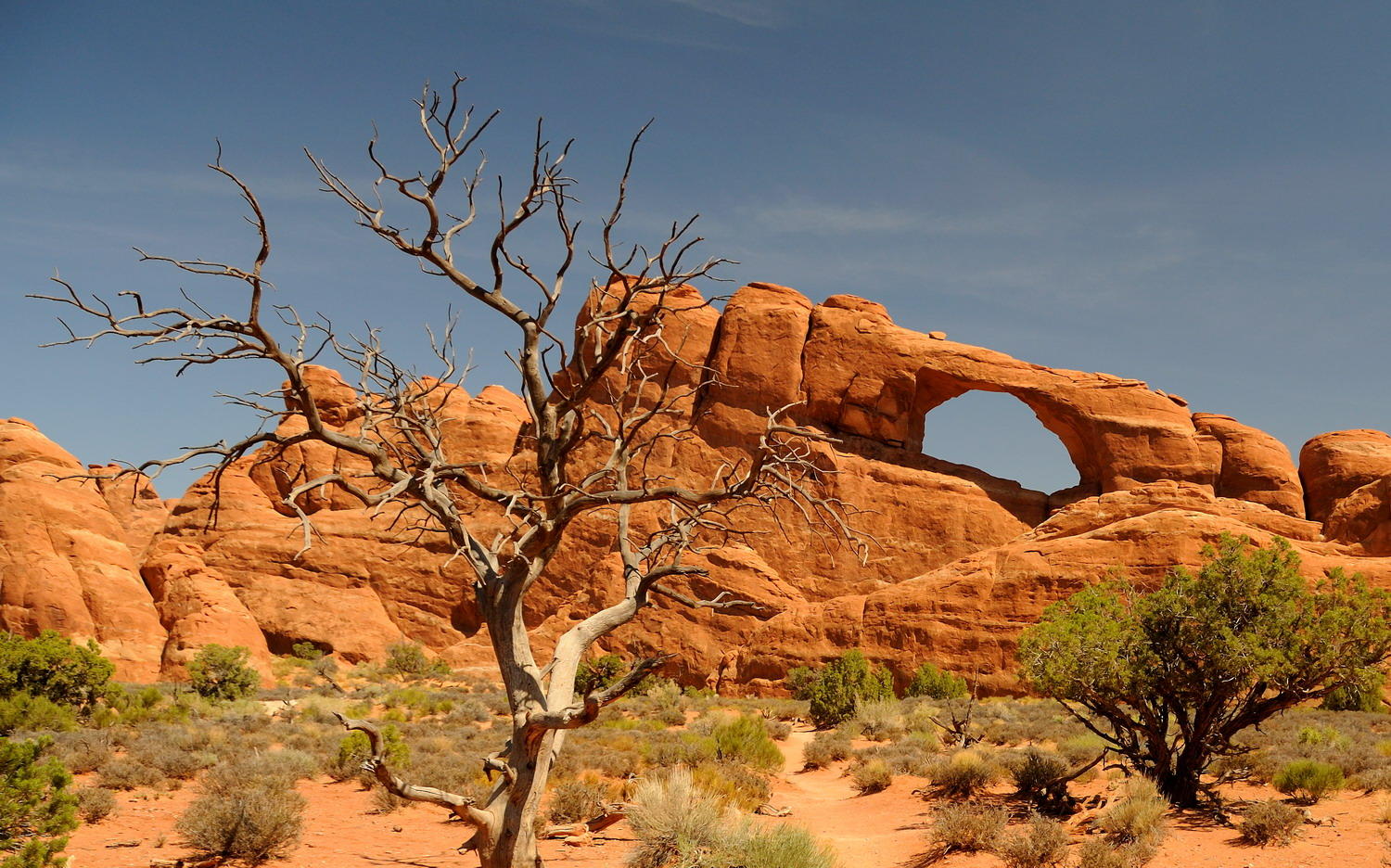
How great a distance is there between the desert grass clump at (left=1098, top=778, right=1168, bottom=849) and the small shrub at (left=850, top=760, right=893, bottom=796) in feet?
16.0

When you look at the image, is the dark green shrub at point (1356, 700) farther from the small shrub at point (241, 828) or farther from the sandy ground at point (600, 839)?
the small shrub at point (241, 828)

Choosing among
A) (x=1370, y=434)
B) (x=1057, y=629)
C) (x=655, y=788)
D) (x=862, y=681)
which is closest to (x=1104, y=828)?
(x=1057, y=629)

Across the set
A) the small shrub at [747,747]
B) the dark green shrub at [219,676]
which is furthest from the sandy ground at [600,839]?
the dark green shrub at [219,676]

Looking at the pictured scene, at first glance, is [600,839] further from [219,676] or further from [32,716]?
[219,676]

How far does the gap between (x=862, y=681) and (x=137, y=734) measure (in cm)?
1755

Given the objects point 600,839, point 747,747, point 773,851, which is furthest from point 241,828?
point 747,747

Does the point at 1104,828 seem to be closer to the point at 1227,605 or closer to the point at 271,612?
the point at 1227,605

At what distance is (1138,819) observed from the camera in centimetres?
1085

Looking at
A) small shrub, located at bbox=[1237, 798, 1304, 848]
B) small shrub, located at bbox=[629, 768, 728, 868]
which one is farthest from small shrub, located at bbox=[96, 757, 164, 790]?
small shrub, located at bbox=[1237, 798, 1304, 848]

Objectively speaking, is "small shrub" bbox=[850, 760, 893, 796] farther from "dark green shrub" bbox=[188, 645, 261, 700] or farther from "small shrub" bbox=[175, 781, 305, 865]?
"dark green shrub" bbox=[188, 645, 261, 700]

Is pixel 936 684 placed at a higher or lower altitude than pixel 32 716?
higher

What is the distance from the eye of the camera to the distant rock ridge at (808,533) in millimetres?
31391

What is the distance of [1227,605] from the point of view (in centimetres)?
1251

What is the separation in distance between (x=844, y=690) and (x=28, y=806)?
2037 cm
